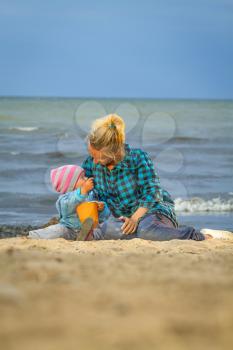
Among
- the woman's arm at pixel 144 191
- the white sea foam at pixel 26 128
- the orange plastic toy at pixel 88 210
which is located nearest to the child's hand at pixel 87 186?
the orange plastic toy at pixel 88 210

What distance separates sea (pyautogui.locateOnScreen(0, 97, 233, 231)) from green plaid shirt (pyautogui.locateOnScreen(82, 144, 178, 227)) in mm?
3476

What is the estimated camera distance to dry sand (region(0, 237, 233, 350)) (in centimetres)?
198

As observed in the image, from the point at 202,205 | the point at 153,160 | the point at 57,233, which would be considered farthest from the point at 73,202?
the point at 153,160

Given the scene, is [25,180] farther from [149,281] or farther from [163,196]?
[149,281]

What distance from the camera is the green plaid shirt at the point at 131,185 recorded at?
17.8 ft

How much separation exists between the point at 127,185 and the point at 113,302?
10.1ft

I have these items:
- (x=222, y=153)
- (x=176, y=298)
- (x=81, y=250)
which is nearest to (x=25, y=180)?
(x=222, y=153)

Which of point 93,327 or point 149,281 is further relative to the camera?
point 149,281

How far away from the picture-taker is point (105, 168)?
548 cm

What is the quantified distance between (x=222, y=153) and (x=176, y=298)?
1674 centimetres

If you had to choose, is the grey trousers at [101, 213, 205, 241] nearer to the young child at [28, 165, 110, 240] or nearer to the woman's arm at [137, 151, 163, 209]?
the woman's arm at [137, 151, 163, 209]

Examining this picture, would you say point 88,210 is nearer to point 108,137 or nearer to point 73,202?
point 73,202

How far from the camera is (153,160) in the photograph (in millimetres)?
17109

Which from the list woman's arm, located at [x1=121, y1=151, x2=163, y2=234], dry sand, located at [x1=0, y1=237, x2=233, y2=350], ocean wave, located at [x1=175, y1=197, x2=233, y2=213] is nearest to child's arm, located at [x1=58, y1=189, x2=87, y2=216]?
woman's arm, located at [x1=121, y1=151, x2=163, y2=234]
